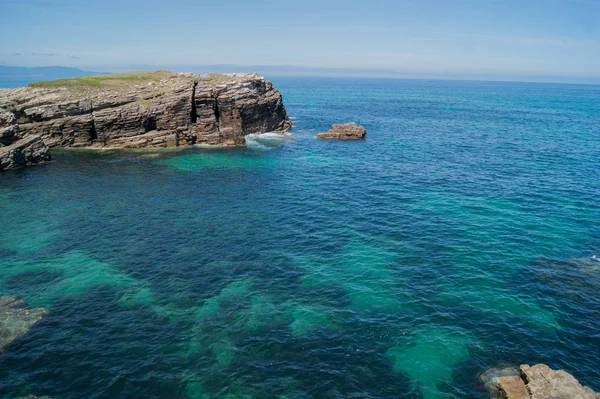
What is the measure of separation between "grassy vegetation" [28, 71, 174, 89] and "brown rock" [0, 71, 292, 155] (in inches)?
7.6

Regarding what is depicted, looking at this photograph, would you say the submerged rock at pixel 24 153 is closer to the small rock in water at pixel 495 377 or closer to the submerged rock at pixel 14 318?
the submerged rock at pixel 14 318

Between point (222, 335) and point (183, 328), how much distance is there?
344 centimetres

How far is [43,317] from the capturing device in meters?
33.4

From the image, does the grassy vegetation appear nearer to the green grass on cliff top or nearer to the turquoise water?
the green grass on cliff top

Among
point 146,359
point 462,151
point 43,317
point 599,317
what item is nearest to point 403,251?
point 599,317

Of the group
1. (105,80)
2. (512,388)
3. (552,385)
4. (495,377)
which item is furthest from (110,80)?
(552,385)

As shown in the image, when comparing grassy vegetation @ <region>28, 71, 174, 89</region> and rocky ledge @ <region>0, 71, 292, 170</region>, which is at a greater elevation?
grassy vegetation @ <region>28, 71, 174, 89</region>

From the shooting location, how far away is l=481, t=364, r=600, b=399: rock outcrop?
24.4 meters

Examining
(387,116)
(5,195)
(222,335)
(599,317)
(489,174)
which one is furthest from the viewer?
(387,116)

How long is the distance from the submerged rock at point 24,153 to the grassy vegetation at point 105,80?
18218mm

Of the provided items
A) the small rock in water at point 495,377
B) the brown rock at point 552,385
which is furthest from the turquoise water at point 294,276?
the brown rock at point 552,385

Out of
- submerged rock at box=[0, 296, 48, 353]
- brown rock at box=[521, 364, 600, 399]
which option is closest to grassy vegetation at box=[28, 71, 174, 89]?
submerged rock at box=[0, 296, 48, 353]

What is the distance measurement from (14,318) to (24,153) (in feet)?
174

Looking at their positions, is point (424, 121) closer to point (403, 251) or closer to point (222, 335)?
point (403, 251)
